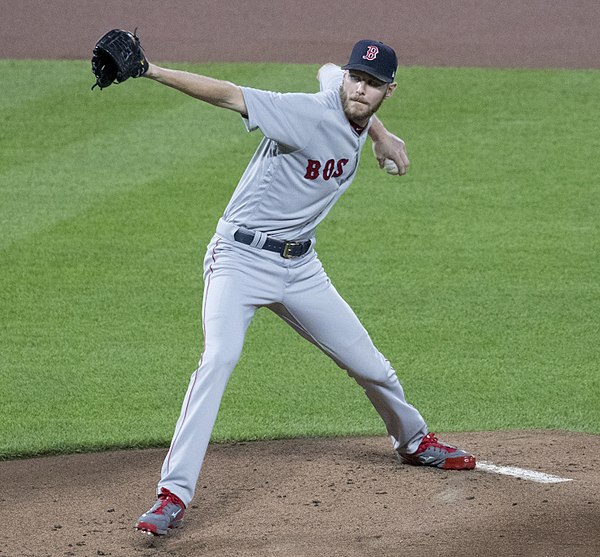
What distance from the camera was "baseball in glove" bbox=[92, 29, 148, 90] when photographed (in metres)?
4.30

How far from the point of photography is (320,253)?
8.80 m

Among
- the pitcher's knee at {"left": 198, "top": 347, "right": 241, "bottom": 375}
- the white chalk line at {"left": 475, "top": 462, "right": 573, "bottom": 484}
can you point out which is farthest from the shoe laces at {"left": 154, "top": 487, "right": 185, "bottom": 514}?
the white chalk line at {"left": 475, "top": 462, "right": 573, "bottom": 484}

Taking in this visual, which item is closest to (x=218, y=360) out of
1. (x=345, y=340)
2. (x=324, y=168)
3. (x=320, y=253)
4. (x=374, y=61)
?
(x=345, y=340)

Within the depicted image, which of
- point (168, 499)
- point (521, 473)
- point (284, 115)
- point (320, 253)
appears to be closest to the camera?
point (168, 499)

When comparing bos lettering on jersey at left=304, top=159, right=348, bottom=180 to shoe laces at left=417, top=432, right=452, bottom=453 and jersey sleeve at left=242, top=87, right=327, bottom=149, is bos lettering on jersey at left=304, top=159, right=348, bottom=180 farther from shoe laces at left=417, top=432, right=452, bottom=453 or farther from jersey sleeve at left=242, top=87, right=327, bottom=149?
shoe laces at left=417, top=432, right=452, bottom=453

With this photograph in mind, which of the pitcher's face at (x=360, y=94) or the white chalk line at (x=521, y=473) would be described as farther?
the white chalk line at (x=521, y=473)

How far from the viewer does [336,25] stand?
47.5 feet

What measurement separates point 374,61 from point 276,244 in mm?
823

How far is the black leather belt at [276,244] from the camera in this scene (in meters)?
4.89

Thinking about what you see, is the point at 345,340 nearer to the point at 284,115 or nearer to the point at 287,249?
the point at 287,249

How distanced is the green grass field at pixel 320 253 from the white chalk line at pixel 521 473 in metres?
0.69

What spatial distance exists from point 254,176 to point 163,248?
4094mm

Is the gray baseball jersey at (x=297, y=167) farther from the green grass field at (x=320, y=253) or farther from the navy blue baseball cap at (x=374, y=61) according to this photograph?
the green grass field at (x=320, y=253)

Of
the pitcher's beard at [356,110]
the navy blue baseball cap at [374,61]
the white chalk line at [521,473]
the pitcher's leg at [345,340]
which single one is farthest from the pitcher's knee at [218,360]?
Answer: the white chalk line at [521,473]
